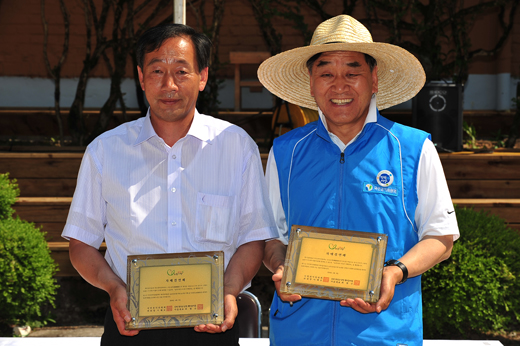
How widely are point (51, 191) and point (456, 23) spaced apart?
481cm

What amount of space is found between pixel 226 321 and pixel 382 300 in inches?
17.9

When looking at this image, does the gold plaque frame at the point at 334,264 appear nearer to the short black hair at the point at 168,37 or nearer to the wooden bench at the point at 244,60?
the short black hair at the point at 168,37

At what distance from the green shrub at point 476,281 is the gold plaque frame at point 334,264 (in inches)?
78.6

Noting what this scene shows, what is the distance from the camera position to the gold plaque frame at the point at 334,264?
1.60 meters

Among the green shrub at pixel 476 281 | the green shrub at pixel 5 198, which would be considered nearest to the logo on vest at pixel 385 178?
the green shrub at pixel 476 281

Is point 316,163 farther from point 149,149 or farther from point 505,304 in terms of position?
point 505,304

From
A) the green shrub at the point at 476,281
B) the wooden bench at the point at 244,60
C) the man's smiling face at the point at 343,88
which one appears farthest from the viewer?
the wooden bench at the point at 244,60

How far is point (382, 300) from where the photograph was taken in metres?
1.58

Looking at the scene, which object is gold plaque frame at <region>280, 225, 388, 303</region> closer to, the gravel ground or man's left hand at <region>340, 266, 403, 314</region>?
man's left hand at <region>340, 266, 403, 314</region>

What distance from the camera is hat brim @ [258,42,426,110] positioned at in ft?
6.07

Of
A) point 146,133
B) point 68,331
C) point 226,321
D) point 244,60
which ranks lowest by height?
point 68,331

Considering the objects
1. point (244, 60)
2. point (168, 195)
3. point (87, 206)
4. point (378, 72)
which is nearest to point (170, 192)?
point (168, 195)

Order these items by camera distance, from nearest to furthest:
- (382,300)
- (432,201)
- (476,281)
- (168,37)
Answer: (382,300) → (432,201) → (168,37) → (476,281)

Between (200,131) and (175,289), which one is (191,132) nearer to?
(200,131)
